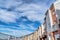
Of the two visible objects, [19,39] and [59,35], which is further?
[19,39]

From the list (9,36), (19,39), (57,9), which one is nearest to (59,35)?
(57,9)

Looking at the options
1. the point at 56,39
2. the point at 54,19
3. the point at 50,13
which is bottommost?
the point at 56,39

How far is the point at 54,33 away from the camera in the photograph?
16.7m

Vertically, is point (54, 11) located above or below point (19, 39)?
below

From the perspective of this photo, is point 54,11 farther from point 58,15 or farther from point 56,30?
point 56,30

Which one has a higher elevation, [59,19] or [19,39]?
[19,39]

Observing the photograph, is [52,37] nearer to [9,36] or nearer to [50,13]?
[50,13]

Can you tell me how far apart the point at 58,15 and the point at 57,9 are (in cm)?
88

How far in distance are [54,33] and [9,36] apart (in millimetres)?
29226

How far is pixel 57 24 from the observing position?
15602 mm

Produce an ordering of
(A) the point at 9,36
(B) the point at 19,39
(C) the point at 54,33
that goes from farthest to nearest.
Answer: (B) the point at 19,39
(A) the point at 9,36
(C) the point at 54,33

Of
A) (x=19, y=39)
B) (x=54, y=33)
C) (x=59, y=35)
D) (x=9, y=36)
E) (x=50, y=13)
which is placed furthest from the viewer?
(x=19, y=39)

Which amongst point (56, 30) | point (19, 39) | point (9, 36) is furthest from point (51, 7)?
point (19, 39)

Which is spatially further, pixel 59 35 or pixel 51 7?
pixel 51 7
